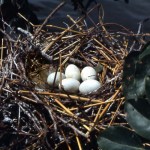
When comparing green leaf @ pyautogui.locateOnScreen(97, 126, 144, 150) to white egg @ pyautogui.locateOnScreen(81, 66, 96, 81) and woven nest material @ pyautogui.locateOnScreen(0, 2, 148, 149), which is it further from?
white egg @ pyautogui.locateOnScreen(81, 66, 96, 81)

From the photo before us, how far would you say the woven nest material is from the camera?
1935 millimetres

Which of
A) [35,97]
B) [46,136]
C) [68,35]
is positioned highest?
[68,35]

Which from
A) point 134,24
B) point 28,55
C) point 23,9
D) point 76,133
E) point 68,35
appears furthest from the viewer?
point 134,24

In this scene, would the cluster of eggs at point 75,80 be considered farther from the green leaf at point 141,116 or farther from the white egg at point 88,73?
the green leaf at point 141,116

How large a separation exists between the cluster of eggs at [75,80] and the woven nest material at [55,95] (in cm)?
4

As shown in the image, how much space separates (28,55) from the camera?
2418mm

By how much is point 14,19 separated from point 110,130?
1.62 meters

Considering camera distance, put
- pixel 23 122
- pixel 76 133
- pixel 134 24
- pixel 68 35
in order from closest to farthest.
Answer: pixel 76 133 → pixel 23 122 → pixel 68 35 → pixel 134 24

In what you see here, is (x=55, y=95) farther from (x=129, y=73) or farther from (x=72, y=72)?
(x=129, y=73)

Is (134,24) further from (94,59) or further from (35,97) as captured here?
(35,97)

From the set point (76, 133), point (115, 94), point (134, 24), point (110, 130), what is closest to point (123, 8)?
point (134, 24)

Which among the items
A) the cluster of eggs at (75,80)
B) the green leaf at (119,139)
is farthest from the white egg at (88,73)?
the green leaf at (119,139)

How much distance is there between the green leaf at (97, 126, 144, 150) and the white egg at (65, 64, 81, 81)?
3.02 ft

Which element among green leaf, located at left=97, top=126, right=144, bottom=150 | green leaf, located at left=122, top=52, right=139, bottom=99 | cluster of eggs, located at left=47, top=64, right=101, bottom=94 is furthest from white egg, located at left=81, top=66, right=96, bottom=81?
green leaf, located at left=97, top=126, right=144, bottom=150
